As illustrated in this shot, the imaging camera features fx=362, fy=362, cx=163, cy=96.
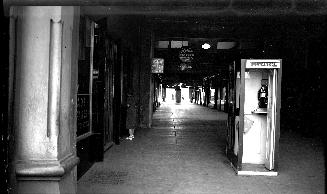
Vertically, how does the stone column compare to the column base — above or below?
above

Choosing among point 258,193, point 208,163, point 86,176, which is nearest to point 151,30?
point 208,163

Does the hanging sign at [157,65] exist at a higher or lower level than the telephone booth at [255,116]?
higher

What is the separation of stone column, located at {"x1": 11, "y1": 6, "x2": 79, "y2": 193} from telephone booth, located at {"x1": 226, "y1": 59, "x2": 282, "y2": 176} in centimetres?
337

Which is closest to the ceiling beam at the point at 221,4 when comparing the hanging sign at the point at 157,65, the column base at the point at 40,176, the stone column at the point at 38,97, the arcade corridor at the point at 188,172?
the stone column at the point at 38,97

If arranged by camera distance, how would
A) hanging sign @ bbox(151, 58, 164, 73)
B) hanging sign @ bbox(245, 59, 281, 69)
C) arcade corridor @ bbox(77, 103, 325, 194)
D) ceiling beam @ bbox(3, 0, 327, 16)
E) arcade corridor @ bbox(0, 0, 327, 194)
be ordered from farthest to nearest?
hanging sign @ bbox(151, 58, 164, 73) < hanging sign @ bbox(245, 59, 281, 69) < arcade corridor @ bbox(77, 103, 325, 194) < arcade corridor @ bbox(0, 0, 327, 194) < ceiling beam @ bbox(3, 0, 327, 16)

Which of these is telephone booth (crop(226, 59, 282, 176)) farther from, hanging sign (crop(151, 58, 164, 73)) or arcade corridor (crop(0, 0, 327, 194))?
hanging sign (crop(151, 58, 164, 73))

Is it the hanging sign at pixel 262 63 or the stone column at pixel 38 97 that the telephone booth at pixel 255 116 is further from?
the stone column at pixel 38 97

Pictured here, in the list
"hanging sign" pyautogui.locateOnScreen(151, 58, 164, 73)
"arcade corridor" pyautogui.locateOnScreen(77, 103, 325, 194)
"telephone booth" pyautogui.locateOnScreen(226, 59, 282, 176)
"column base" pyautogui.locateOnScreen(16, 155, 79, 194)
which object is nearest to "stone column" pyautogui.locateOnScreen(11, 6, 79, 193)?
"column base" pyautogui.locateOnScreen(16, 155, 79, 194)

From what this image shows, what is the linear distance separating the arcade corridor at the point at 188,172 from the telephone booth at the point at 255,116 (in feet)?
1.11

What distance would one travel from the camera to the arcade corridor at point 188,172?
5402 mm

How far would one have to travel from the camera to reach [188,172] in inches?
252

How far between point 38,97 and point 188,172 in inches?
130

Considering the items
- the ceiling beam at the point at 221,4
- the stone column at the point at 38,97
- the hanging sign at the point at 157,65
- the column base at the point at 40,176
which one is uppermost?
the hanging sign at the point at 157,65

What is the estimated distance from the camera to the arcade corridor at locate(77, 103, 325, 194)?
5.40m
